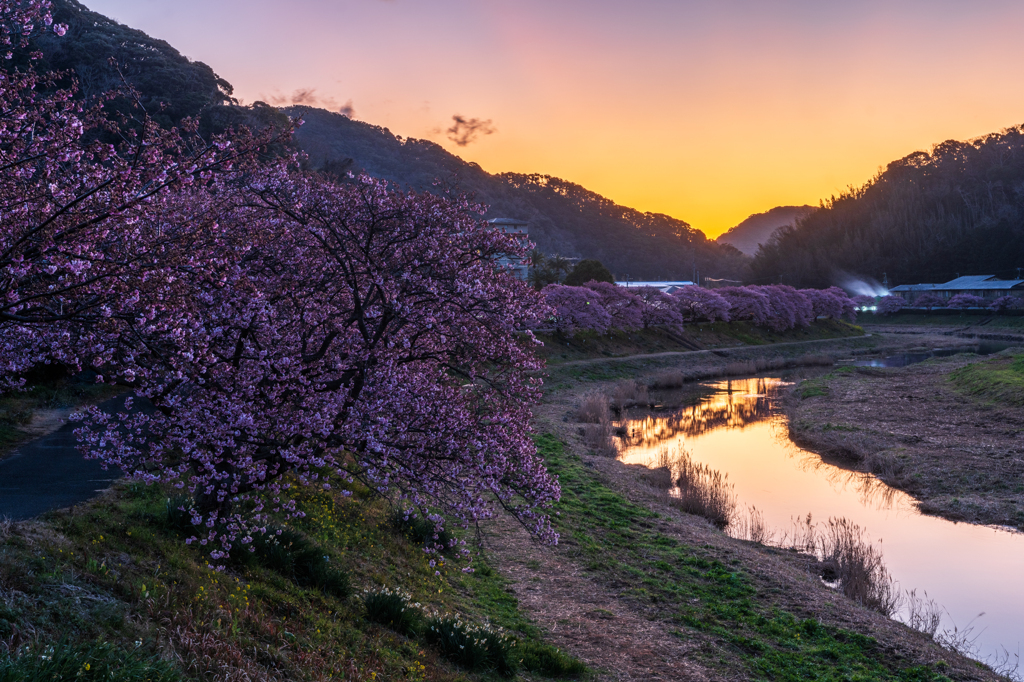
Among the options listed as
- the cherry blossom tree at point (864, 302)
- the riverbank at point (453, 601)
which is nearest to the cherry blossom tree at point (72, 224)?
the riverbank at point (453, 601)

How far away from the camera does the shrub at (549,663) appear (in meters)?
10.6

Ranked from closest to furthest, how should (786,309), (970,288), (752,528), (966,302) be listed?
(752,528) → (786,309) → (966,302) → (970,288)

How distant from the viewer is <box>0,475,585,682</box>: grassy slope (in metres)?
6.95

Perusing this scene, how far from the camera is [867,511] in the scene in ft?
70.8

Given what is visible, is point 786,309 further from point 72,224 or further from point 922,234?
point 922,234

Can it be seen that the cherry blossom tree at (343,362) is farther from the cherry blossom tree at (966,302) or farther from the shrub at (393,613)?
the cherry blossom tree at (966,302)

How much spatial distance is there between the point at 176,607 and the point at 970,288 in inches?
5857

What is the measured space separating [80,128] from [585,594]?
12.2m

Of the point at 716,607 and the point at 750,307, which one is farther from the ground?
the point at 750,307

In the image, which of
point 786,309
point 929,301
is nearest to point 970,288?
point 929,301

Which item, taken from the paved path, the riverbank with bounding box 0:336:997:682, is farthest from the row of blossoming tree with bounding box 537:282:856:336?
the paved path

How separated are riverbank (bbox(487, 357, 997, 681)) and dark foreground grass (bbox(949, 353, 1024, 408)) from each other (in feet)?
80.5

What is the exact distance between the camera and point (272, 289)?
10422 mm

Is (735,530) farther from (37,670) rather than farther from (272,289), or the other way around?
(37,670)
